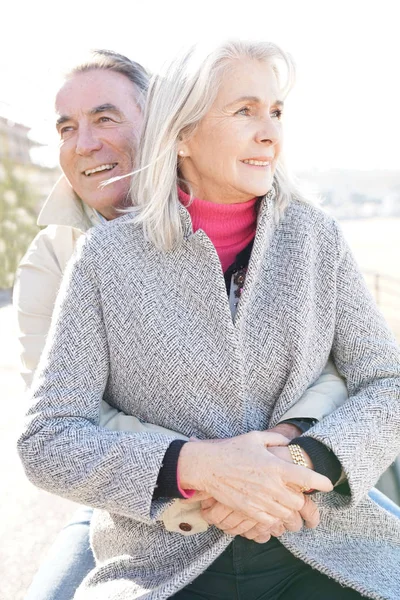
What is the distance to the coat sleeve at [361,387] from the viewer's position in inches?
61.4

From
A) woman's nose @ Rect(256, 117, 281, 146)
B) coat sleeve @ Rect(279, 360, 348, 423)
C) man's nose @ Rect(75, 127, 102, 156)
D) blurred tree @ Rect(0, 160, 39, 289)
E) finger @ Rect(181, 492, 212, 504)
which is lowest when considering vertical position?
blurred tree @ Rect(0, 160, 39, 289)

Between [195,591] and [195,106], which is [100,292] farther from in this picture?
[195,591]

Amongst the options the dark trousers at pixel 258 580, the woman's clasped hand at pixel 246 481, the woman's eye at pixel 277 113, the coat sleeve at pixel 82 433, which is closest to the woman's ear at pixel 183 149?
the woman's eye at pixel 277 113

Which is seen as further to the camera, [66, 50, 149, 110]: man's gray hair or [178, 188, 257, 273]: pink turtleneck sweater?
[66, 50, 149, 110]: man's gray hair

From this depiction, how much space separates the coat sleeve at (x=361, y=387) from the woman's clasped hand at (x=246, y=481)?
0.32ft

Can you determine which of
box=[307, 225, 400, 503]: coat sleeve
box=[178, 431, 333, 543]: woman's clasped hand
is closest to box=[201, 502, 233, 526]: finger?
box=[178, 431, 333, 543]: woman's clasped hand

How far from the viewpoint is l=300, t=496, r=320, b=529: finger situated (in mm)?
1552

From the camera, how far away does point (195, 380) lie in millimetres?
1654

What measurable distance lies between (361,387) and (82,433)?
0.71 m

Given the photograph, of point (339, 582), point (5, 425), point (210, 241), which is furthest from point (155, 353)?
point (5, 425)

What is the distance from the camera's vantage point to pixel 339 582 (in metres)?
1.53

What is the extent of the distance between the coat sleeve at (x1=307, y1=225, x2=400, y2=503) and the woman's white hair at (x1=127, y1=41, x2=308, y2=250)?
0.29 m

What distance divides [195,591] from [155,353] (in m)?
0.56

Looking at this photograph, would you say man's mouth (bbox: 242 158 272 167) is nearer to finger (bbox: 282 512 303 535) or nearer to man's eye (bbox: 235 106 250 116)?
man's eye (bbox: 235 106 250 116)
